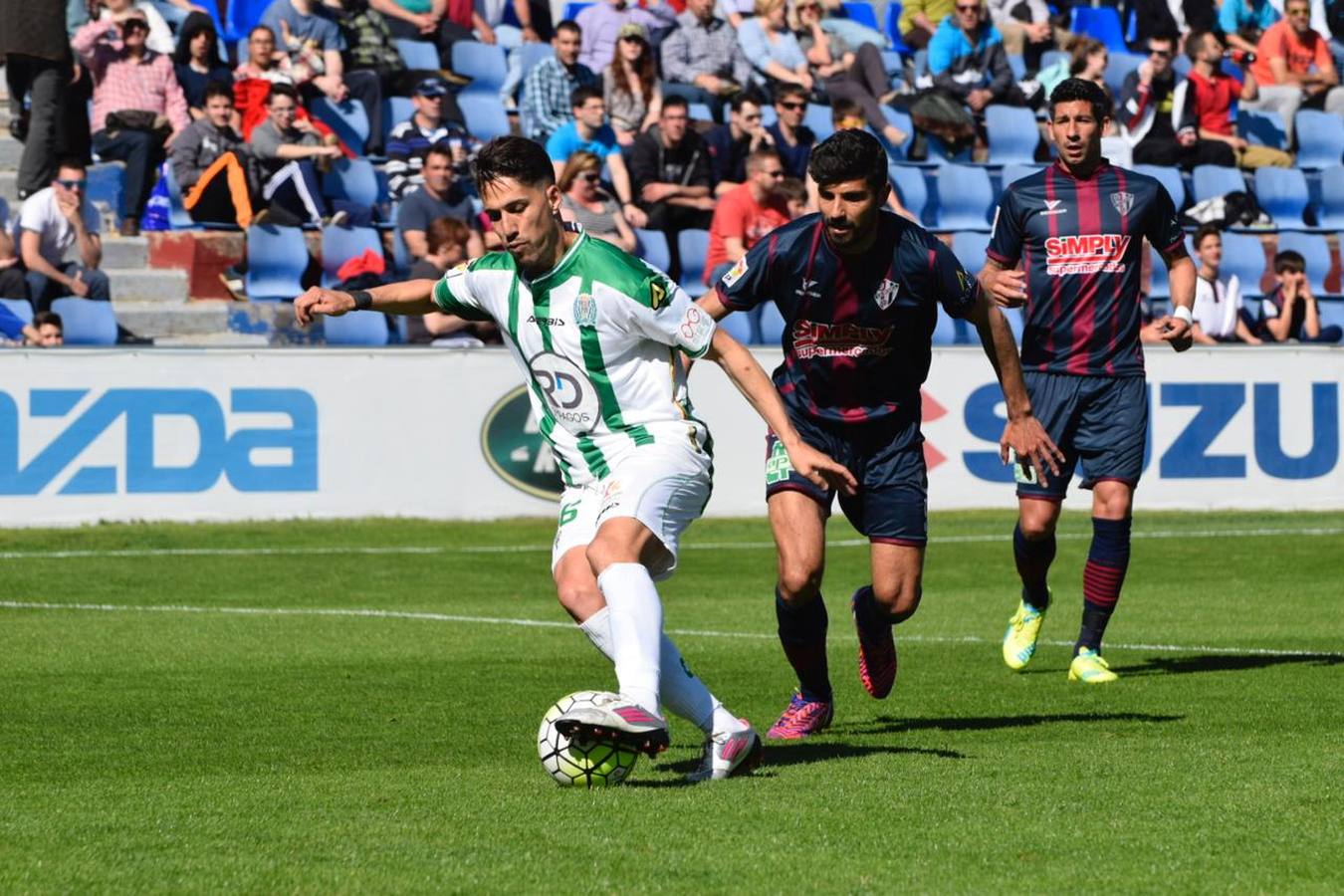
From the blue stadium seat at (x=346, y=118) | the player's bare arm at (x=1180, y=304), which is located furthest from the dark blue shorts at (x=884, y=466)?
the blue stadium seat at (x=346, y=118)

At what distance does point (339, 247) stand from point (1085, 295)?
9.87 meters

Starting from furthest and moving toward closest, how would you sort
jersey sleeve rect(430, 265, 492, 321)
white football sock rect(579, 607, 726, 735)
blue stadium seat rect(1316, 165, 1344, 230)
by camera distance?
blue stadium seat rect(1316, 165, 1344, 230) < jersey sleeve rect(430, 265, 492, 321) < white football sock rect(579, 607, 726, 735)

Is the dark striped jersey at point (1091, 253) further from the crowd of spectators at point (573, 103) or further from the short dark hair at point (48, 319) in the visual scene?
the short dark hair at point (48, 319)

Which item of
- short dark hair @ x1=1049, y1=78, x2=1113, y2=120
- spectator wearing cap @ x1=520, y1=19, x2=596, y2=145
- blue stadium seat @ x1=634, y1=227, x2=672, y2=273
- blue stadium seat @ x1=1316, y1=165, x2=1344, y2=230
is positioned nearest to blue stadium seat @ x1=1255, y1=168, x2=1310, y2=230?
blue stadium seat @ x1=1316, y1=165, x2=1344, y2=230

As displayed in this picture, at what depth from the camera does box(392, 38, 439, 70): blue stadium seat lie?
67.2 feet

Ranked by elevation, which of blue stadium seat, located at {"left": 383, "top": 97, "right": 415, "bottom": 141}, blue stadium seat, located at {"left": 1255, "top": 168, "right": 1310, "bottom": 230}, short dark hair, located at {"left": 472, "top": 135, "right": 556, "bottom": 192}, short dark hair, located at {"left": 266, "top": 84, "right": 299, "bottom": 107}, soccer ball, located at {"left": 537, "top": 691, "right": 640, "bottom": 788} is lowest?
blue stadium seat, located at {"left": 1255, "top": 168, "right": 1310, "bottom": 230}

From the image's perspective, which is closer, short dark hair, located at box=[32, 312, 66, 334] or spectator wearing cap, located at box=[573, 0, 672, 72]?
short dark hair, located at box=[32, 312, 66, 334]

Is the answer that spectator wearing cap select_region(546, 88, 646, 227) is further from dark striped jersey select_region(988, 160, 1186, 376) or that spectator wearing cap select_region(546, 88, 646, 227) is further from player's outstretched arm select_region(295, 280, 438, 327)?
player's outstretched arm select_region(295, 280, 438, 327)

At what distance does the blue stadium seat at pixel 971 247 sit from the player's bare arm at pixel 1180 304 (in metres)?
10.5

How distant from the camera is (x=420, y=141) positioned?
18688mm

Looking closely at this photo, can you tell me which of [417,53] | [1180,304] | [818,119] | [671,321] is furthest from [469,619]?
[818,119]

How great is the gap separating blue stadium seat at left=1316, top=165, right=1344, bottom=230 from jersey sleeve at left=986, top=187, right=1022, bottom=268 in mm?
14347

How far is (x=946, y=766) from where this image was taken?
20.0 ft

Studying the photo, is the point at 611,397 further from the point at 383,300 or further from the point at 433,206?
the point at 433,206
